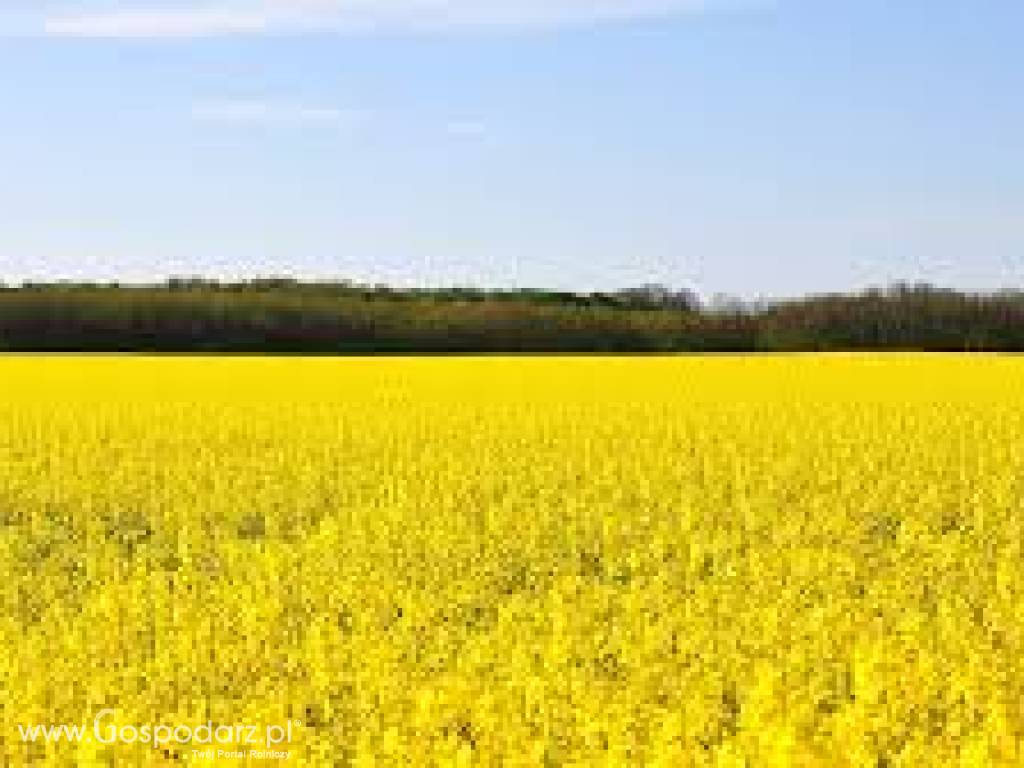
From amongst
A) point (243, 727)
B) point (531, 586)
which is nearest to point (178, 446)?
point (531, 586)

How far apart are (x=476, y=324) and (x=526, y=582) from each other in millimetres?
36640

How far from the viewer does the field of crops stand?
21.6 feet

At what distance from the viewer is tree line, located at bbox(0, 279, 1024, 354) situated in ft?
147

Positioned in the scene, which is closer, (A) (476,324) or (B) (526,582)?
(B) (526,582)

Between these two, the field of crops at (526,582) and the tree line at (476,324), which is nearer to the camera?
the field of crops at (526,582)

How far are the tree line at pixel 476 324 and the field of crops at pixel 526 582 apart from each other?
76.0 feet

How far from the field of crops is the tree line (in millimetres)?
23159

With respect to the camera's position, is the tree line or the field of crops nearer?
the field of crops

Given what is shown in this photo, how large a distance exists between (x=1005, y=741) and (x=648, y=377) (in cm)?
2395

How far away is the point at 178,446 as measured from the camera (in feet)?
59.4

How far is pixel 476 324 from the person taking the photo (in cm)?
4712

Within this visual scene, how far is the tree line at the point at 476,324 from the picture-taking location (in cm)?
4475

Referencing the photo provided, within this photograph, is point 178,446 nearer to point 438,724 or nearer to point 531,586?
point 531,586

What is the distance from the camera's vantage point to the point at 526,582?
1057 cm
